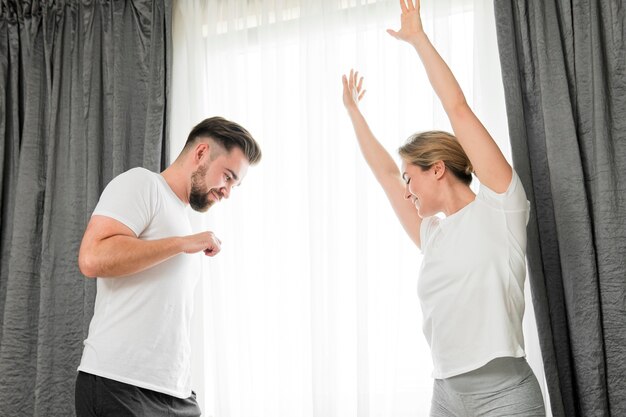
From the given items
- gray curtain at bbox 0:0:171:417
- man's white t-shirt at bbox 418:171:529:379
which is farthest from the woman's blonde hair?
gray curtain at bbox 0:0:171:417

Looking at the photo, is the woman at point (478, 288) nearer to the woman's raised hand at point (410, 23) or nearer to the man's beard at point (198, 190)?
the woman's raised hand at point (410, 23)

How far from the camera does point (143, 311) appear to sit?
1.70 m

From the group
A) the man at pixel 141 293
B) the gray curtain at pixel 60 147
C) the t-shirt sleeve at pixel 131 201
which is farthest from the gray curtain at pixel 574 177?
the gray curtain at pixel 60 147

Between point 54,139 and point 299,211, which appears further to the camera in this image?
point 54,139

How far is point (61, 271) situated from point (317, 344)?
3.79 feet

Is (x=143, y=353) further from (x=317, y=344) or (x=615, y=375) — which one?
(x=615, y=375)

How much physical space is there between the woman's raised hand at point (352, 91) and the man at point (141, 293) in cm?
57

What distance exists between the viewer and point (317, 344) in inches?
85.0

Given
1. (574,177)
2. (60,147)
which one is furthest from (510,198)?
(60,147)

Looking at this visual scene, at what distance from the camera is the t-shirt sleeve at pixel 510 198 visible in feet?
4.97

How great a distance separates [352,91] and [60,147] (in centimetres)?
136

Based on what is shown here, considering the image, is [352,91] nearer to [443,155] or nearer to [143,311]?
[443,155]

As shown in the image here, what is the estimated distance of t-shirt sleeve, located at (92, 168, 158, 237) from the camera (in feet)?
5.41

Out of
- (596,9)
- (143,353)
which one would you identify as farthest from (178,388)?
(596,9)
